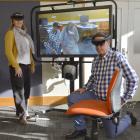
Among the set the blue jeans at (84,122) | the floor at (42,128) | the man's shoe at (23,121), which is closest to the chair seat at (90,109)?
the blue jeans at (84,122)

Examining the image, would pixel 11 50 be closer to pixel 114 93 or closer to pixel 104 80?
pixel 104 80

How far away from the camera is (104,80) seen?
312 cm

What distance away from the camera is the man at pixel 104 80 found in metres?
2.94

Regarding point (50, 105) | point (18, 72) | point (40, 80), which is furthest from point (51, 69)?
point (18, 72)

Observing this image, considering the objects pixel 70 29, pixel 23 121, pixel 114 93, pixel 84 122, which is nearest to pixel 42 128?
pixel 23 121

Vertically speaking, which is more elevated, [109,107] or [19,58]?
[19,58]

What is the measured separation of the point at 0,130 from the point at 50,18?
1550 mm

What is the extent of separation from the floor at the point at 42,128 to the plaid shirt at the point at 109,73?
61 centimetres

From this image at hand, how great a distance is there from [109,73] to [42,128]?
115 centimetres

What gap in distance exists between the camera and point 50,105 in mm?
4840

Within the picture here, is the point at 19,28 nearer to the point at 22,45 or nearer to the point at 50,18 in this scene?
the point at 22,45

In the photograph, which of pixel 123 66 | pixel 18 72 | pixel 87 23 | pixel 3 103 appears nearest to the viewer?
pixel 123 66

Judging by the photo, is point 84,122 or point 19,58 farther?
point 19,58

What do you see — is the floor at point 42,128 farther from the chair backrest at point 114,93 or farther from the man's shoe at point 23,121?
the chair backrest at point 114,93
